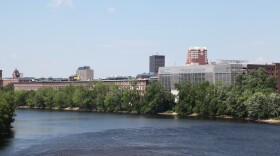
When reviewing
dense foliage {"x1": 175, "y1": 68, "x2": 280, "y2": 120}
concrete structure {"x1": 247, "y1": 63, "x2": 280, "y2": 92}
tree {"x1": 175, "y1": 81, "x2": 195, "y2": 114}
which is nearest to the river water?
dense foliage {"x1": 175, "y1": 68, "x2": 280, "y2": 120}

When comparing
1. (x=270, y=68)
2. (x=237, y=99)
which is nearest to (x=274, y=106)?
(x=237, y=99)

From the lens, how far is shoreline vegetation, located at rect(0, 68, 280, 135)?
105 meters

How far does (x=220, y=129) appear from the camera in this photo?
8631 cm

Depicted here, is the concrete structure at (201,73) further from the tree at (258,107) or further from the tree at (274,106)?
the tree at (274,106)

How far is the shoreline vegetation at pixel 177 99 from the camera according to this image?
105 meters

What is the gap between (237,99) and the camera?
371 feet

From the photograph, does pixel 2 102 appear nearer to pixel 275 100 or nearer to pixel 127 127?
pixel 127 127

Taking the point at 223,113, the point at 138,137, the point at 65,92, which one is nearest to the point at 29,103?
the point at 65,92

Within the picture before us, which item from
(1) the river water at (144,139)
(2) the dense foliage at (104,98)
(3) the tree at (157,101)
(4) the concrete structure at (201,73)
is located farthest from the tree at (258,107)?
(4) the concrete structure at (201,73)

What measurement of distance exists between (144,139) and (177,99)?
208 ft

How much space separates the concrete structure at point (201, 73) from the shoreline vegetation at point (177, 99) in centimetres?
657

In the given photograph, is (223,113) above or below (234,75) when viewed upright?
below

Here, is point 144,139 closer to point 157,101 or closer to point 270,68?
point 157,101

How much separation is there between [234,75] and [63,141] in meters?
86.1
